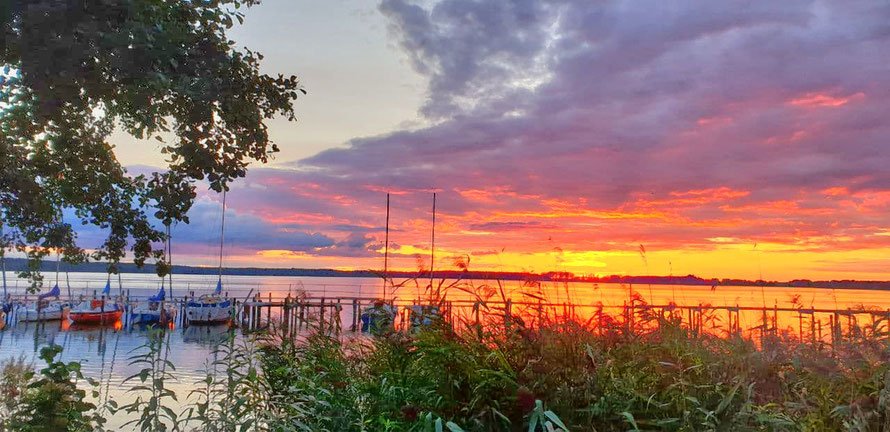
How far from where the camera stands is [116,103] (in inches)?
317

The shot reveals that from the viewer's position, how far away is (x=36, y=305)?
139 feet

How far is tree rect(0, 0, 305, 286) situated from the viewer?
576cm

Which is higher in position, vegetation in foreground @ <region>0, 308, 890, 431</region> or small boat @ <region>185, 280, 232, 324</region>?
vegetation in foreground @ <region>0, 308, 890, 431</region>

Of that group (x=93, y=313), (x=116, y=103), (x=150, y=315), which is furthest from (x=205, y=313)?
(x=116, y=103)

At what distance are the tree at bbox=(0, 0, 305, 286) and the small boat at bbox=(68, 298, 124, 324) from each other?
3617 centimetres

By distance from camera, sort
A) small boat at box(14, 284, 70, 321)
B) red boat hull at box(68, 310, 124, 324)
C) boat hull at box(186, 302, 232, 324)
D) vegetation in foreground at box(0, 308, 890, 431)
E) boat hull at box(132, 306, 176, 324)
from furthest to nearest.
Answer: boat hull at box(186, 302, 232, 324) → boat hull at box(132, 306, 176, 324) → small boat at box(14, 284, 70, 321) → red boat hull at box(68, 310, 124, 324) → vegetation in foreground at box(0, 308, 890, 431)

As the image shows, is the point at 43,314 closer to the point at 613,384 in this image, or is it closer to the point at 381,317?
the point at 381,317

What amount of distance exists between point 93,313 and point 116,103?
125 ft

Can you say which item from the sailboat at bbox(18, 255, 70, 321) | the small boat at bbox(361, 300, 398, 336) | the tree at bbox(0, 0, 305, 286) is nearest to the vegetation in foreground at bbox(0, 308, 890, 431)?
the small boat at bbox(361, 300, 398, 336)

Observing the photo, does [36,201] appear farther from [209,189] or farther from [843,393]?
[843,393]

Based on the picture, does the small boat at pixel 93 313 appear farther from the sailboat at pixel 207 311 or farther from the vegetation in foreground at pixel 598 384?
the vegetation in foreground at pixel 598 384

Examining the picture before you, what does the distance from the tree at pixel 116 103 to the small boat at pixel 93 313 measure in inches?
1424

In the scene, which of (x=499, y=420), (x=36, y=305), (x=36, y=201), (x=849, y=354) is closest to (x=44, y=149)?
(x=36, y=201)

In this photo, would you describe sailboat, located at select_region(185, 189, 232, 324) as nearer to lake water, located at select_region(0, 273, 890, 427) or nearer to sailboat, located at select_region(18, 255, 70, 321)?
lake water, located at select_region(0, 273, 890, 427)
